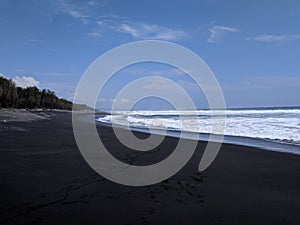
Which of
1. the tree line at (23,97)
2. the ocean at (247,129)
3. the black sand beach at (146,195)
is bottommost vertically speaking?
the black sand beach at (146,195)

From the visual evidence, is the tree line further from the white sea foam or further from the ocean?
the ocean

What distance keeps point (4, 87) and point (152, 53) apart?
227 ft

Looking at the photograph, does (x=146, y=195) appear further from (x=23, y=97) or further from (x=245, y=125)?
(x=23, y=97)

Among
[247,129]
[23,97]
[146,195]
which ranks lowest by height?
[146,195]

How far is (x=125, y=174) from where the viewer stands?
688 centimetres

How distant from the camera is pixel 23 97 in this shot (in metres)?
85.1

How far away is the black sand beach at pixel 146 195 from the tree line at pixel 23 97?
6676 cm

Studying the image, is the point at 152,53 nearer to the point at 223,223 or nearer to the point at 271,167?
the point at 271,167

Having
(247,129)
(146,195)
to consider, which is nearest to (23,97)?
(247,129)

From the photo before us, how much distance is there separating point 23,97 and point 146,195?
88.6 m

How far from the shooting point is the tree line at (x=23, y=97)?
67812mm

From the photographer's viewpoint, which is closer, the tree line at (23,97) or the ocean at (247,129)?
the ocean at (247,129)

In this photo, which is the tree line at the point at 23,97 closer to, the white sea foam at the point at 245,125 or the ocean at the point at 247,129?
the white sea foam at the point at 245,125

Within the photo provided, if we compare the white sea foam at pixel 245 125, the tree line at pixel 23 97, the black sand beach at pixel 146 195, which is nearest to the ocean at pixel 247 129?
the white sea foam at pixel 245 125
